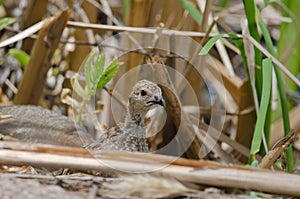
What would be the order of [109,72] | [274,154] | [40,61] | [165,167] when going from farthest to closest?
1. [40,61]
2. [109,72]
3. [274,154]
4. [165,167]

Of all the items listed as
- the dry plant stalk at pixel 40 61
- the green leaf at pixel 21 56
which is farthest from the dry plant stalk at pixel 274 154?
the green leaf at pixel 21 56

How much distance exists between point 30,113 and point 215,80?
82 centimetres

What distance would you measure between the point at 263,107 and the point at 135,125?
0.41 meters

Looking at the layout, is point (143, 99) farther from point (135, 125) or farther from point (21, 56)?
point (21, 56)

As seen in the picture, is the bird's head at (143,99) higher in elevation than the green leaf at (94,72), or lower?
lower

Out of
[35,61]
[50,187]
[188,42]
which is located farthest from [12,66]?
[50,187]

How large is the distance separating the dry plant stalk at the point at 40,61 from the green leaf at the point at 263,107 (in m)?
0.97

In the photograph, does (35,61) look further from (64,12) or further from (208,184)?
(208,184)

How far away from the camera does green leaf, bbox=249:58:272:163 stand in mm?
1920

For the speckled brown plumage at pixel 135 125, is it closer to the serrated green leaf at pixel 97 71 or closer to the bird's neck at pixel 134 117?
the bird's neck at pixel 134 117

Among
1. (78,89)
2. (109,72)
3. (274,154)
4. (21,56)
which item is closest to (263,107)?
(274,154)

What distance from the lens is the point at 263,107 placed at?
2.00 metres

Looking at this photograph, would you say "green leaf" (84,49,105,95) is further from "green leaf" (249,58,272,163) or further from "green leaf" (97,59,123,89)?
"green leaf" (249,58,272,163)

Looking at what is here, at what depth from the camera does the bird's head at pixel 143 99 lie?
205 centimetres
